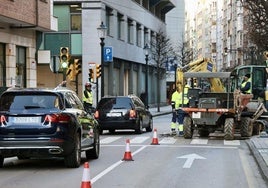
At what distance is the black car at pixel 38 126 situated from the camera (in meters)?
12.3

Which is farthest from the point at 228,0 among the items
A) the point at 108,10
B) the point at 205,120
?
the point at 205,120

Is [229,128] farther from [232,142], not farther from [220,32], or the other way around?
[220,32]

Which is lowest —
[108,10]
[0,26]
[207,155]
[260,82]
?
[207,155]

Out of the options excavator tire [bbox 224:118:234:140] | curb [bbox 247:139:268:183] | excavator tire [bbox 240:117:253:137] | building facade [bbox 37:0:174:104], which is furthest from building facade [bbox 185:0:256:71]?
curb [bbox 247:139:268:183]

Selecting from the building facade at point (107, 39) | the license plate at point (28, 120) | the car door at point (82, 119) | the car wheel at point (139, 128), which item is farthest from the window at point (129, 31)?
the license plate at point (28, 120)

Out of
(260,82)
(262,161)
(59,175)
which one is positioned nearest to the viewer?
(59,175)

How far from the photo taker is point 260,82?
105ft

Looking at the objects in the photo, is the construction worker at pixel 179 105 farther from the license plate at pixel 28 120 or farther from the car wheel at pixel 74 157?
the license plate at pixel 28 120

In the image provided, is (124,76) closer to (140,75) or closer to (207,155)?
(140,75)

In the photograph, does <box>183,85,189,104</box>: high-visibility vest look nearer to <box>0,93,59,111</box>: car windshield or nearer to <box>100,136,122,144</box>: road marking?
<box>100,136,122,144</box>: road marking

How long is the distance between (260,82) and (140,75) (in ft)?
85.6

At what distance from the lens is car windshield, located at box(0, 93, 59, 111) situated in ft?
41.3

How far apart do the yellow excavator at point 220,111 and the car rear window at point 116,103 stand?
234 centimetres

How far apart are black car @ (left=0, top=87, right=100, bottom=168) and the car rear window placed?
11272 millimetres
